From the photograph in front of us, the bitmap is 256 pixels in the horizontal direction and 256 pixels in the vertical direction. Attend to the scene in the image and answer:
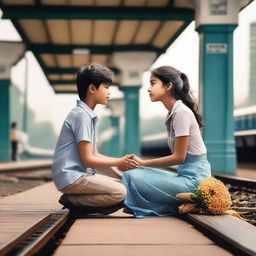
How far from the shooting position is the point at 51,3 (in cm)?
1420

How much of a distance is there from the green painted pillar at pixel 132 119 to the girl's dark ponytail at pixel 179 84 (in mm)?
17955

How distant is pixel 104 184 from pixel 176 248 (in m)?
Result: 1.25

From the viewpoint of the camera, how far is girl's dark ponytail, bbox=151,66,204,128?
409 cm

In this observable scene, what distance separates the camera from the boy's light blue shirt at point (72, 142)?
12.6 ft

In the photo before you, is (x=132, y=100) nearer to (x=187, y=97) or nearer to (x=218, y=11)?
(x=218, y=11)

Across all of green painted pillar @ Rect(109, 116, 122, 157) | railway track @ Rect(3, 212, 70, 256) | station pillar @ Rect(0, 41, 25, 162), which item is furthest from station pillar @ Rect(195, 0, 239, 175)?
green painted pillar @ Rect(109, 116, 122, 157)

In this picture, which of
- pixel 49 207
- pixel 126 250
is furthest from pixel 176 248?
pixel 49 207

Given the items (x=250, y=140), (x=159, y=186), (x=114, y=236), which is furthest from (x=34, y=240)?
(x=250, y=140)

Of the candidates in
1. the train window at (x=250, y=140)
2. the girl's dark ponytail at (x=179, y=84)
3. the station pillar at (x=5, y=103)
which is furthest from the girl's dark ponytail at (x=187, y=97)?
the station pillar at (x=5, y=103)

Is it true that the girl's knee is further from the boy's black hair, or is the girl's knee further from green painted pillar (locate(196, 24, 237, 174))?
green painted pillar (locate(196, 24, 237, 174))

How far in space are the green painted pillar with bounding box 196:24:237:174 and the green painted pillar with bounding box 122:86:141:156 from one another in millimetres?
10583

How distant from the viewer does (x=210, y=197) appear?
149 inches

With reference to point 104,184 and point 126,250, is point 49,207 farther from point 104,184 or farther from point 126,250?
point 126,250

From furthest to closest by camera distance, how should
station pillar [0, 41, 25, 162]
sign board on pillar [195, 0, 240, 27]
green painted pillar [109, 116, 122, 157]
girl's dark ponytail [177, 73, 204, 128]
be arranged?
1. green painted pillar [109, 116, 122, 157]
2. station pillar [0, 41, 25, 162]
3. sign board on pillar [195, 0, 240, 27]
4. girl's dark ponytail [177, 73, 204, 128]
